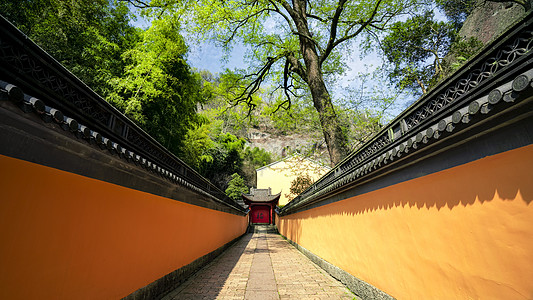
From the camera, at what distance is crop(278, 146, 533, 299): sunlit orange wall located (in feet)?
5.25

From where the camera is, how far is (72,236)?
87.4 inches

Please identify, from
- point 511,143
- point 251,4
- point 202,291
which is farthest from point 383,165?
point 251,4

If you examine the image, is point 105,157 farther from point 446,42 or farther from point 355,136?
point 446,42

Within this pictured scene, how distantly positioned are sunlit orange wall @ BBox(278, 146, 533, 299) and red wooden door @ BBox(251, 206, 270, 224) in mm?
25806

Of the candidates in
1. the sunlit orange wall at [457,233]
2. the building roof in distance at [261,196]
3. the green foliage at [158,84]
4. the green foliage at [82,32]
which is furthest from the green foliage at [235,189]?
the sunlit orange wall at [457,233]

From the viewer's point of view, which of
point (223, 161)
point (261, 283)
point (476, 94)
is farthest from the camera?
point (223, 161)

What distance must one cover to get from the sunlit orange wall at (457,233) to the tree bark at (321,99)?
4.08 m

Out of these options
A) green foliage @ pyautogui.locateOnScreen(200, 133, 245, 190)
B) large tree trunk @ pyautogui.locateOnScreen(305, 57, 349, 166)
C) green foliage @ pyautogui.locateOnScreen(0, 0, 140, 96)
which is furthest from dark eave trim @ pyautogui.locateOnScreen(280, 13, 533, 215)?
green foliage @ pyautogui.locateOnScreen(200, 133, 245, 190)

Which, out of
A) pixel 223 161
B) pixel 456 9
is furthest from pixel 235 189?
pixel 456 9

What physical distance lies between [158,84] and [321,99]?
21.2ft

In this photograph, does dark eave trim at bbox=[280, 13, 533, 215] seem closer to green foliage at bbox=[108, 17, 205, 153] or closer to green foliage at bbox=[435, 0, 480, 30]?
green foliage at bbox=[108, 17, 205, 153]

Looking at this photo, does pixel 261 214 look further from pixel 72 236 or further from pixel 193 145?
pixel 72 236

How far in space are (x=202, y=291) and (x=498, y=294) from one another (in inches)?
173

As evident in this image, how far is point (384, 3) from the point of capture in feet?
28.0
